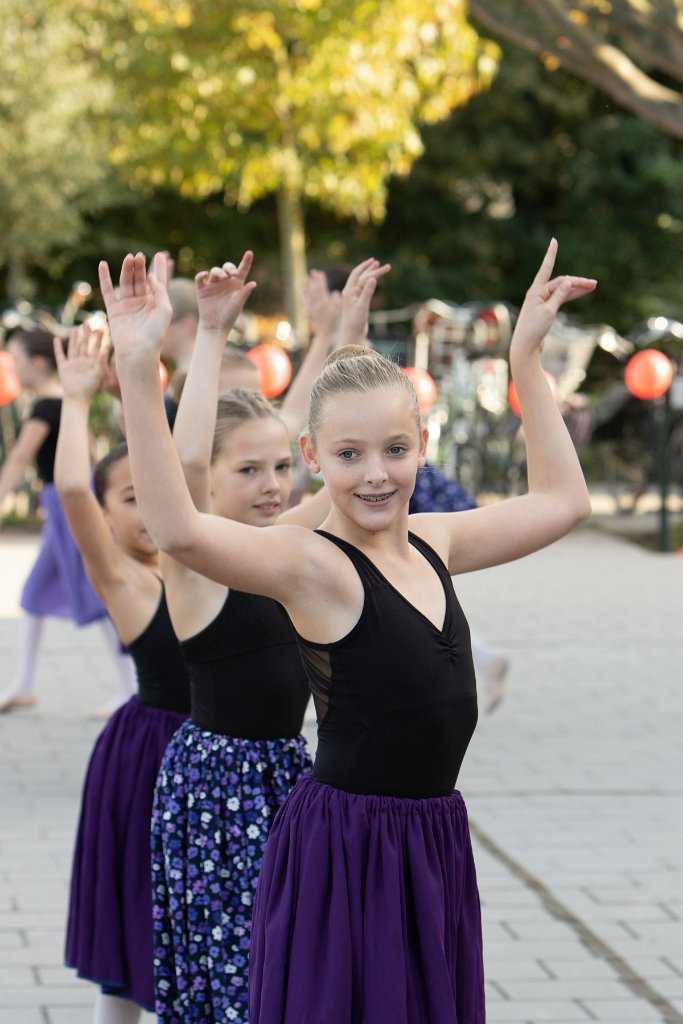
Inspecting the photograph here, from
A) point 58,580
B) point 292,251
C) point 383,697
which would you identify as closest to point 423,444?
point 383,697

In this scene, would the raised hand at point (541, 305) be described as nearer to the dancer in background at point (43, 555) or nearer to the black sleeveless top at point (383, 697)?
the black sleeveless top at point (383, 697)

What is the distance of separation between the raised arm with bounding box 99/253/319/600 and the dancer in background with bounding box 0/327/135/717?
5198 mm

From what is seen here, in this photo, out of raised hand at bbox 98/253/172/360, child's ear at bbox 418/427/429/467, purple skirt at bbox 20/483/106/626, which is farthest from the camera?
purple skirt at bbox 20/483/106/626

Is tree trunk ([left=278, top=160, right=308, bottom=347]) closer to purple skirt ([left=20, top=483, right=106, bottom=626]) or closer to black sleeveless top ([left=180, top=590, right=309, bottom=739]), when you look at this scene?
purple skirt ([left=20, top=483, right=106, bottom=626])

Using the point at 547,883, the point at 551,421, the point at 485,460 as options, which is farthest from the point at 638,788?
the point at 485,460

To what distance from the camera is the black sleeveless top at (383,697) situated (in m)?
2.71

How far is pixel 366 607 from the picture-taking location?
2.71 metres

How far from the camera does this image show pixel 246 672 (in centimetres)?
339

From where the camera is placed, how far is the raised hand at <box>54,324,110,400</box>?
3.47 metres

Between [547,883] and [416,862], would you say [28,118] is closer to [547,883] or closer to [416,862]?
[547,883]

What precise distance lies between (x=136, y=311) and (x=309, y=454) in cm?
41

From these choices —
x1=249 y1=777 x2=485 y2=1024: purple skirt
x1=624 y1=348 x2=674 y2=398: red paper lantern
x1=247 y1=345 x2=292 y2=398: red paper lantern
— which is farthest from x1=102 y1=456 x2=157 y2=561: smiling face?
x1=624 y1=348 x2=674 y2=398: red paper lantern

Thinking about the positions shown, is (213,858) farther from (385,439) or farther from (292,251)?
(292,251)

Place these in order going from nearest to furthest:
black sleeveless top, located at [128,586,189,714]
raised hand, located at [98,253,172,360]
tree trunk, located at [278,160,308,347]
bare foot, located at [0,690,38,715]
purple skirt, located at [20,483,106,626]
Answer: raised hand, located at [98,253,172,360]
black sleeveless top, located at [128,586,189,714]
purple skirt, located at [20,483,106,626]
bare foot, located at [0,690,38,715]
tree trunk, located at [278,160,308,347]
